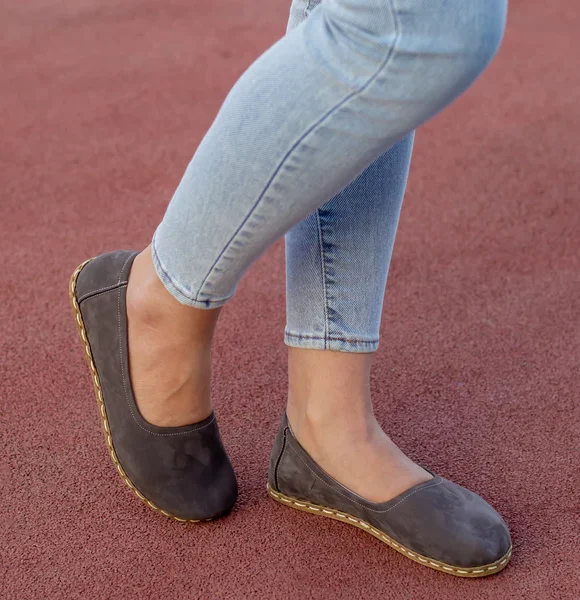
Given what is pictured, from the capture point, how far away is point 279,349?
1.08 metres

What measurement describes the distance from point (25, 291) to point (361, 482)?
0.68 metres

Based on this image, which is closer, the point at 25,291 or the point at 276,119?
the point at 276,119

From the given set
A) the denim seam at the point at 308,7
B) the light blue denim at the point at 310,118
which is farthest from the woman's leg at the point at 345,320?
the light blue denim at the point at 310,118

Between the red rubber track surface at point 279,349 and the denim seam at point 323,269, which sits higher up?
the denim seam at point 323,269

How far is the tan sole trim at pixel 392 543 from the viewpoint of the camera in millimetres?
717

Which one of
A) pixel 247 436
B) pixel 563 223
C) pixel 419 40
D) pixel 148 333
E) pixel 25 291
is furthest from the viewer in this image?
pixel 563 223

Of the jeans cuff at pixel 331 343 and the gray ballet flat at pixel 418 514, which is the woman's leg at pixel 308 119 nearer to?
the jeans cuff at pixel 331 343

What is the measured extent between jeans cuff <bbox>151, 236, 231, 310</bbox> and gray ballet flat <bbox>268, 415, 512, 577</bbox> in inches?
8.5

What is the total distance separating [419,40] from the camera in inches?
20.4

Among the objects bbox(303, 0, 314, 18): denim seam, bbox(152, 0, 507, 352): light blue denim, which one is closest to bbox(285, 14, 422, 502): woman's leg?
bbox(303, 0, 314, 18): denim seam

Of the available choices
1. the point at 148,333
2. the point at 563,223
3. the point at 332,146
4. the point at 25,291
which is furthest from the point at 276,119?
the point at 563,223

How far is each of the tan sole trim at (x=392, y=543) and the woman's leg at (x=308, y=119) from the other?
0.25 m

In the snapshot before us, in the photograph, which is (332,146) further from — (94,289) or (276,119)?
(94,289)

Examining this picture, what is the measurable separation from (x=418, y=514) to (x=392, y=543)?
4 cm
